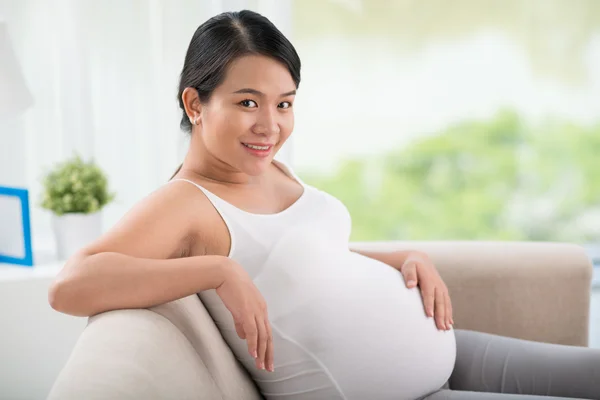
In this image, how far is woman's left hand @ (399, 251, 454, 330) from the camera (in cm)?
138

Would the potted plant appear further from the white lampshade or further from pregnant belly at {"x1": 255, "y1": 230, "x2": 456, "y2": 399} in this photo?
pregnant belly at {"x1": 255, "y1": 230, "x2": 456, "y2": 399}

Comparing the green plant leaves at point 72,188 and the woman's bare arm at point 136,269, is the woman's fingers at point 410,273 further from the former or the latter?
the green plant leaves at point 72,188

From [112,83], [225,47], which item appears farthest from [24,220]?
[225,47]

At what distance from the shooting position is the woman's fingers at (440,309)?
1.37 meters

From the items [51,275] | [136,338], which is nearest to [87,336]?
[136,338]

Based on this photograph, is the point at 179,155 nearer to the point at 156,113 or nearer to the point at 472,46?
the point at 156,113

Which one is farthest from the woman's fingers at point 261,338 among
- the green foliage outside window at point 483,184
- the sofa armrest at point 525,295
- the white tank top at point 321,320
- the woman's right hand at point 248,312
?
the green foliage outside window at point 483,184

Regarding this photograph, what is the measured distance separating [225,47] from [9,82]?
1105 millimetres

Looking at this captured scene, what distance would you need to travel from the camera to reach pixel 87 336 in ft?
3.22

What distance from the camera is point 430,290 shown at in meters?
1.39

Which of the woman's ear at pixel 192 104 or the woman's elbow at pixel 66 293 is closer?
the woman's elbow at pixel 66 293

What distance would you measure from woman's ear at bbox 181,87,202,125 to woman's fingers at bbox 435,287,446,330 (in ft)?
1.87

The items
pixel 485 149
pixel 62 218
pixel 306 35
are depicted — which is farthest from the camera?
pixel 485 149

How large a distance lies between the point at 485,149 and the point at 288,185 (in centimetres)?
251
